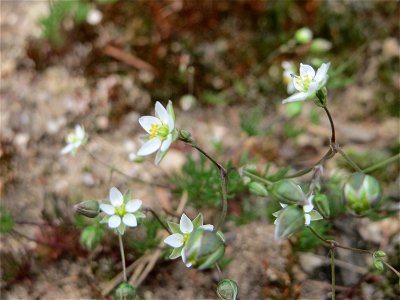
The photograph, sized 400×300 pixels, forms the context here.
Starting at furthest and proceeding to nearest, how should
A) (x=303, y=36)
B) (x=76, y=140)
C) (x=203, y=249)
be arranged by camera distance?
(x=303, y=36) → (x=76, y=140) → (x=203, y=249)

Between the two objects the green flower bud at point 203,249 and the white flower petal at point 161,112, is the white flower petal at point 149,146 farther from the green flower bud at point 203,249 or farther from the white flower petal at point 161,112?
the green flower bud at point 203,249

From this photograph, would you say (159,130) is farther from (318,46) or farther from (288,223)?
(318,46)

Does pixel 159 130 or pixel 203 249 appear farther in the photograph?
pixel 159 130

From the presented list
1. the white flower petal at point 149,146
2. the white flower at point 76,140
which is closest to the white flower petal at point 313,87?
the white flower petal at point 149,146

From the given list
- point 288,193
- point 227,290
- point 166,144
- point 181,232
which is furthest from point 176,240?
point 288,193

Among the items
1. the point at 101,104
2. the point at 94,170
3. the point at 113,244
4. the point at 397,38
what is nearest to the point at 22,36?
the point at 101,104

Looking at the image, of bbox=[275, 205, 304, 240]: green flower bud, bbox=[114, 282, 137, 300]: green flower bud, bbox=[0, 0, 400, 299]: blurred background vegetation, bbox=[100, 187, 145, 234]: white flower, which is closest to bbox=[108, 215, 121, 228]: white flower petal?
bbox=[100, 187, 145, 234]: white flower
